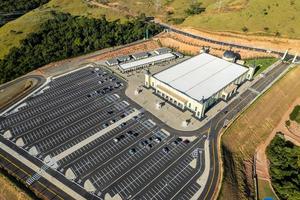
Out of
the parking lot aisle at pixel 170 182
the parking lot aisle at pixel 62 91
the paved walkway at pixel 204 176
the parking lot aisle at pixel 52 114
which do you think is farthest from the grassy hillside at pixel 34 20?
the parking lot aisle at pixel 170 182

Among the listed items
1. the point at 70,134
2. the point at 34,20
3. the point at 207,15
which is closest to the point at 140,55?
the point at 207,15

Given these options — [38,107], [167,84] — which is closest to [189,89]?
[167,84]

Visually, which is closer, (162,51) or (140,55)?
(140,55)

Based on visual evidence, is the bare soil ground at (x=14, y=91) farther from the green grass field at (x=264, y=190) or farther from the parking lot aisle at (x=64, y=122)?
the green grass field at (x=264, y=190)

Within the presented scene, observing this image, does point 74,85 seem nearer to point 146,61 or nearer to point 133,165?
point 146,61

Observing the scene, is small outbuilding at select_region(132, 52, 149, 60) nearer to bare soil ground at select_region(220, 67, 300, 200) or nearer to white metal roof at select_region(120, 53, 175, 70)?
white metal roof at select_region(120, 53, 175, 70)
